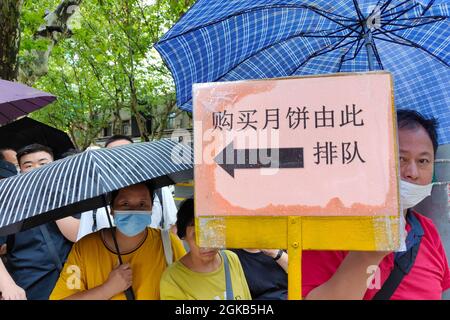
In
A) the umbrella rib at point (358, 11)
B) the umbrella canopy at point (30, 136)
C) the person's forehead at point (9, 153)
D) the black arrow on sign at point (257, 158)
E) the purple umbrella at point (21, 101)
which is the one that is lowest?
the black arrow on sign at point (257, 158)

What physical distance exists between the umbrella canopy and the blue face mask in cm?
279

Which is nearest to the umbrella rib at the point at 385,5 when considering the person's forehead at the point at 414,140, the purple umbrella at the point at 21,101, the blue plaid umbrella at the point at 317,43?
the blue plaid umbrella at the point at 317,43

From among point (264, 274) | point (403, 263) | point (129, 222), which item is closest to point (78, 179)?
point (129, 222)

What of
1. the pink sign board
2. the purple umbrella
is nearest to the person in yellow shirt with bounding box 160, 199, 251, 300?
the pink sign board

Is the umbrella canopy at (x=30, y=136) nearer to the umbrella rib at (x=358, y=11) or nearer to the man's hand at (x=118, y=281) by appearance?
the man's hand at (x=118, y=281)

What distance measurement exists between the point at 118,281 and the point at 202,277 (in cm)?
38

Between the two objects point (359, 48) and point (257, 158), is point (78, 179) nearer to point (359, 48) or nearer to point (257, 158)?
point (257, 158)

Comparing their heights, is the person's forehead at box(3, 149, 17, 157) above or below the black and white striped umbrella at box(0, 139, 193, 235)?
above

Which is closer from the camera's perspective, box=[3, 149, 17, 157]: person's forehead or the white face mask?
the white face mask

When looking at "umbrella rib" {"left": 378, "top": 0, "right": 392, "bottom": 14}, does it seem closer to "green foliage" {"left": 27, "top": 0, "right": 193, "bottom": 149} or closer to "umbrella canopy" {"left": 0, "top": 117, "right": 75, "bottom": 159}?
"umbrella canopy" {"left": 0, "top": 117, "right": 75, "bottom": 159}

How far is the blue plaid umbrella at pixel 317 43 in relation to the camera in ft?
8.30

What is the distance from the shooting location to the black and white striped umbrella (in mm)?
1795

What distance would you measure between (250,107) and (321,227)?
45cm
